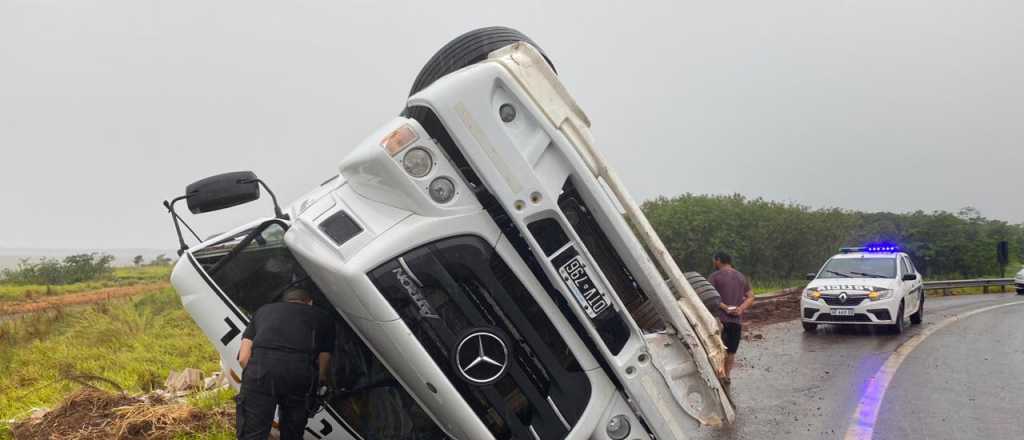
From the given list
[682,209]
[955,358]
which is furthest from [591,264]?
[682,209]

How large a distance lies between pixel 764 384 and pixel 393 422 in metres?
4.61

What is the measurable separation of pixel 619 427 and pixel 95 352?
31.0 ft

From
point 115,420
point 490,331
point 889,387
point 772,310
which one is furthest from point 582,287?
point 772,310

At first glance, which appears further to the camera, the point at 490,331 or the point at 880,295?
the point at 880,295

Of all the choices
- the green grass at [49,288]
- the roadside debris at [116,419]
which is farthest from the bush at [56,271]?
the roadside debris at [116,419]

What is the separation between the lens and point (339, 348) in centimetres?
390

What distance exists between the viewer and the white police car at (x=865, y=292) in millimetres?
10344

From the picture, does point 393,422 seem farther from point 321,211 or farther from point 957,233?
point 957,233

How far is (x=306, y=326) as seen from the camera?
11.7 feet

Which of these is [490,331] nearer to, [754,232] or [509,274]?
[509,274]

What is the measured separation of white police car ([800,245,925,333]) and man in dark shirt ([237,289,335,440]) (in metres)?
9.24

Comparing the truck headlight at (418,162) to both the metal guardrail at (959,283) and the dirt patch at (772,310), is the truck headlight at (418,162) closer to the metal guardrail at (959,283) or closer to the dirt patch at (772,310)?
the dirt patch at (772,310)

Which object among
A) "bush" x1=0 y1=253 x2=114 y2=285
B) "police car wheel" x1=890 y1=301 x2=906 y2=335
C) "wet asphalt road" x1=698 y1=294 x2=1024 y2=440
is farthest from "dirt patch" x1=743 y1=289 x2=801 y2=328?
"bush" x1=0 y1=253 x2=114 y2=285

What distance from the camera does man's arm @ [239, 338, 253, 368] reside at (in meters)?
3.58
